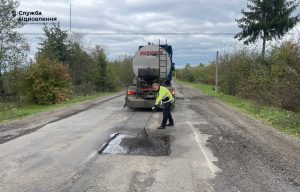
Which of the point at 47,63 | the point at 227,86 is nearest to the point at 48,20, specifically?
the point at 47,63

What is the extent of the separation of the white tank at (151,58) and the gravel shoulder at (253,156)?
6.37 metres

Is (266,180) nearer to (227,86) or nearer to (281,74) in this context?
(281,74)

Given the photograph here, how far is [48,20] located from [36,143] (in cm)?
2621

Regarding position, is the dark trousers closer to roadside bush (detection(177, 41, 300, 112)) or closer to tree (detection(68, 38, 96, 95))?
roadside bush (detection(177, 41, 300, 112))

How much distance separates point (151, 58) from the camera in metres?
20.7

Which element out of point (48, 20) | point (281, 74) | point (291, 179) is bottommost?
point (291, 179)

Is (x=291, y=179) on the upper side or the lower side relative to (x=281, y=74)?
lower

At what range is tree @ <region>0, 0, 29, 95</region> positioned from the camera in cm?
2961

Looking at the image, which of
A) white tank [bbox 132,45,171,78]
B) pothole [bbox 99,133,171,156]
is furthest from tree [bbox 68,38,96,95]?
pothole [bbox 99,133,171,156]

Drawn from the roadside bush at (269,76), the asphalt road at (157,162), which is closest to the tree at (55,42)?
the roadside bush at (269,76)

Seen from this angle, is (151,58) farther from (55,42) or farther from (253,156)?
(55,42)

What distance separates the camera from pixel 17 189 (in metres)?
6.52

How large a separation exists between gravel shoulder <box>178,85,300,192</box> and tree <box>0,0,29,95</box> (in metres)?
19.3

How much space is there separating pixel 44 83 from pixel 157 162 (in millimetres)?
19600
